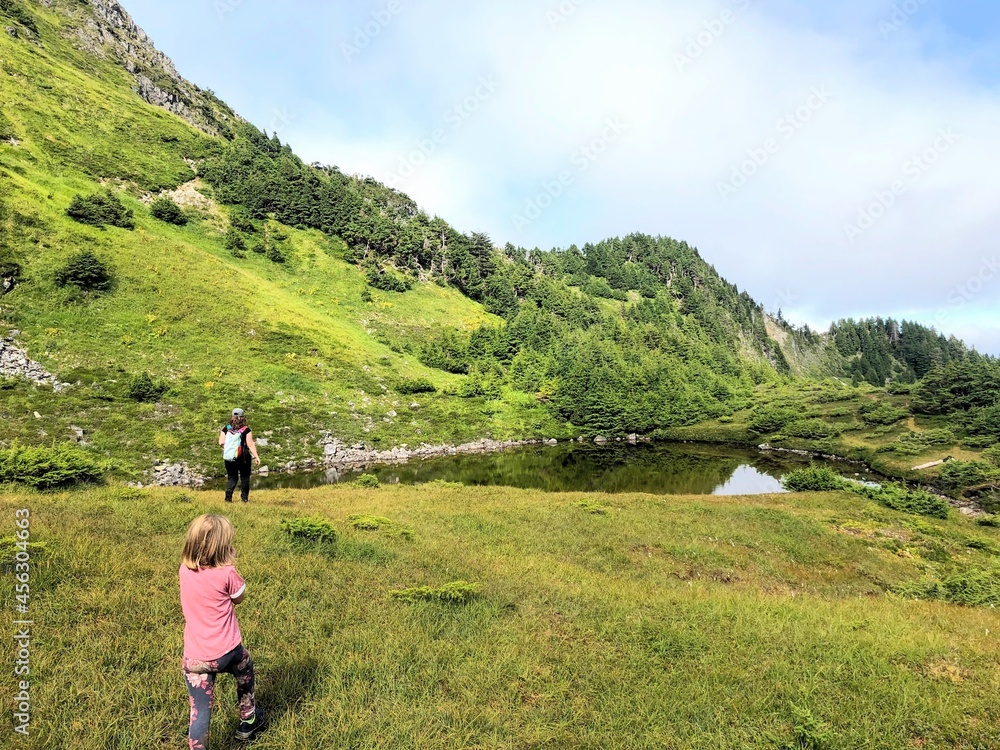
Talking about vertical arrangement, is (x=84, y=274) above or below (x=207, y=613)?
above

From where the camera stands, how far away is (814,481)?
33000 mm

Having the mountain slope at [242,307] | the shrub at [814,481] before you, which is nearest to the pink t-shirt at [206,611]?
the mountain slope at [242,307]

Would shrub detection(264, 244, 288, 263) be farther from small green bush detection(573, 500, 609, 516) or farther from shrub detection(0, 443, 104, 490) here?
small green bush detection(573, 500, 609, 516)

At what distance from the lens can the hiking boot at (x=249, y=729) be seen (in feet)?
17.7

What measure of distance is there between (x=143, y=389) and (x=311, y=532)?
36.8 m

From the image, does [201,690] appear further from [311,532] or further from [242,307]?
[242,307]

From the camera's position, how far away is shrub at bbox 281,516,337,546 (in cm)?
1226

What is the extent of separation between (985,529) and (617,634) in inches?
1222

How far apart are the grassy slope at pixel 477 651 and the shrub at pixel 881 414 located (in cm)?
6632

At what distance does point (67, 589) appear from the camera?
7730mm

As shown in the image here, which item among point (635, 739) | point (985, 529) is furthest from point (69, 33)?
point (985, 529)

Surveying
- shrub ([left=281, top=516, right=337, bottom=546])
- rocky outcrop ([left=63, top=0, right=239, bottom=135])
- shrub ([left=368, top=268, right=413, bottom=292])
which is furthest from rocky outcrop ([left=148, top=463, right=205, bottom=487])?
rocky outcrop ([left=63, top=0, right=239, bottom=135])

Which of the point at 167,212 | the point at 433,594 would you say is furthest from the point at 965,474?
the point at 167,212

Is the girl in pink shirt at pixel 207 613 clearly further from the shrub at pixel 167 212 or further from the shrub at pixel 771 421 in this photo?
the shrub at pixel 167 212
